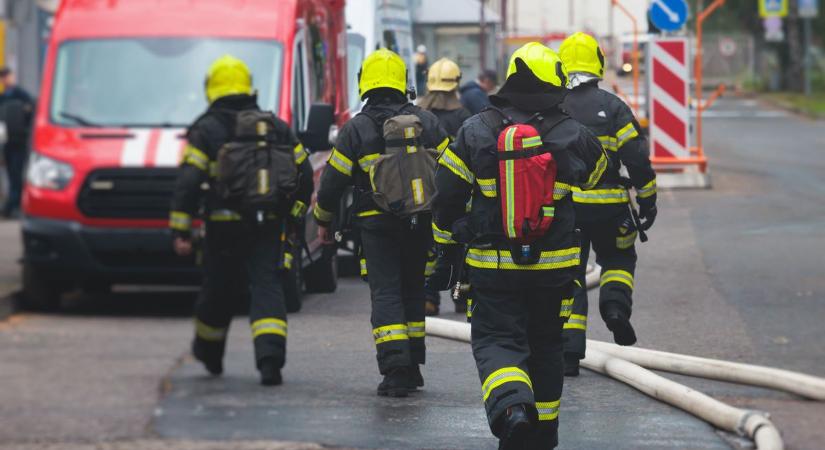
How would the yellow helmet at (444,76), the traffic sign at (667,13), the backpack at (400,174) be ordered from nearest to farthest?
the backpack at (400,174) < the yellow helmet at (444,76) < the traffic sign at (667,13)

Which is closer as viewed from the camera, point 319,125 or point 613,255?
point 613,255

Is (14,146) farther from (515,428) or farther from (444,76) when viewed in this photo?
(515,428)

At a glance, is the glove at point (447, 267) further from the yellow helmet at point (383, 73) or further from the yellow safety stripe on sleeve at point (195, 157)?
the yellow safety stripe on sleeve at point (195, 157)

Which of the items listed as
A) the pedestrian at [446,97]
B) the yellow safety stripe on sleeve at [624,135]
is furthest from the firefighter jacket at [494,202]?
the pedestrian at [446,97]

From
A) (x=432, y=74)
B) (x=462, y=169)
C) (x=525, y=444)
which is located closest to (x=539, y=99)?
(x=462, y=169)

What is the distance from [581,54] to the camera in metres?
8.91

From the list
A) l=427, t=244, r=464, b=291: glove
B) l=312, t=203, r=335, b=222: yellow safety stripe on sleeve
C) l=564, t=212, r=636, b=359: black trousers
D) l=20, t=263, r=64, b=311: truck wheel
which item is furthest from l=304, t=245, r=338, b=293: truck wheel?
l=427, t=244, r=464, b=291: glove

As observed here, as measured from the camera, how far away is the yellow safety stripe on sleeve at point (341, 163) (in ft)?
27.9

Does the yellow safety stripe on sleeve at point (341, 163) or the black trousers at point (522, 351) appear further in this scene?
the yellow safety stripe on sleeve at point (341, 163)

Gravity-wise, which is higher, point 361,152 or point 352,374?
point 361,152

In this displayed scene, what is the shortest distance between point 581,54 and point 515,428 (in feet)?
9.90


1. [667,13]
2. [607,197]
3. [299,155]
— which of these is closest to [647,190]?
[607,197]

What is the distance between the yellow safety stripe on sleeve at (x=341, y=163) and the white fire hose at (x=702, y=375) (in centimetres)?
167

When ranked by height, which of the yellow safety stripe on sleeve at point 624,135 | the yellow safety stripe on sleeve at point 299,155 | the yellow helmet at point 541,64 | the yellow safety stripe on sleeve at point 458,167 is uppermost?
the yellow helmet at point 541,64
